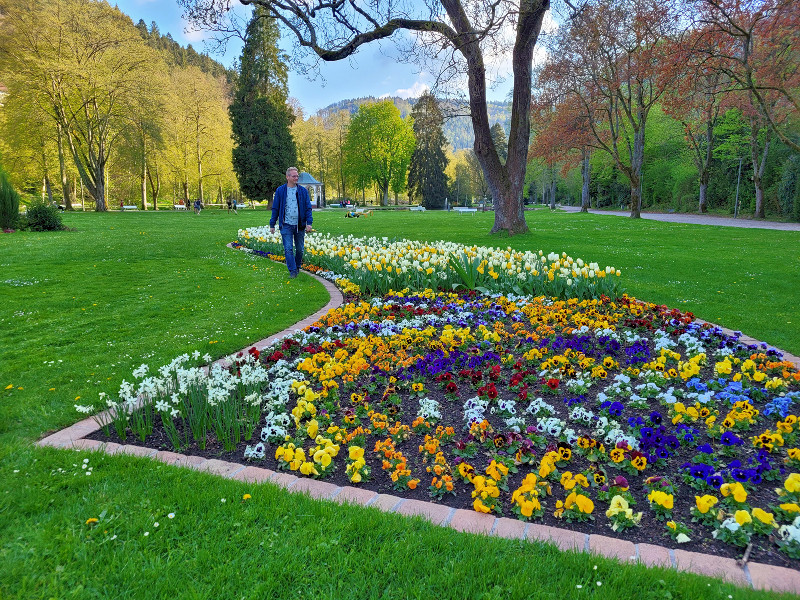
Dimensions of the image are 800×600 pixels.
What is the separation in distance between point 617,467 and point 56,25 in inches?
1407

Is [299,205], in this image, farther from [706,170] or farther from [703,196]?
[703,196]

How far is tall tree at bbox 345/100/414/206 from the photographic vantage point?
5588cm

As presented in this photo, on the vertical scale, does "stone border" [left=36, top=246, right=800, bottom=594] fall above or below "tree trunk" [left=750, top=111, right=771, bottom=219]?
below

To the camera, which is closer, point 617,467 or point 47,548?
point 47,548

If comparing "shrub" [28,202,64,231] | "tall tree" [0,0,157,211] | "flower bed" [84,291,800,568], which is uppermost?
"tall tree" [0,0,157,211]

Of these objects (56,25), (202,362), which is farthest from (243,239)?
(56,25)

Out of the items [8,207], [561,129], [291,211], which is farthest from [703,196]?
[8,207]

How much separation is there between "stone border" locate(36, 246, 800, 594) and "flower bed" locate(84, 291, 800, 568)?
0.10 meters

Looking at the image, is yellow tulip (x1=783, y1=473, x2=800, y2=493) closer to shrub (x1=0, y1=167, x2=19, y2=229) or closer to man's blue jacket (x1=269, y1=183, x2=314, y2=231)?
man's blue jacket (x1=269, y1=183, x2=314, y2=231)

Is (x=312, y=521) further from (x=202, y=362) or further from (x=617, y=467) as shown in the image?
(x=202, y=362)

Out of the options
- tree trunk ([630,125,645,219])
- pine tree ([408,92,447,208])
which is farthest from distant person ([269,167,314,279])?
pine tree ([408,92,447,208])

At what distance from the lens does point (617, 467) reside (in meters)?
2.88

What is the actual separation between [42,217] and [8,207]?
102 cm

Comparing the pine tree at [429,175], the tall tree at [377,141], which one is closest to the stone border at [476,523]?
the tall tree at [377,141]
